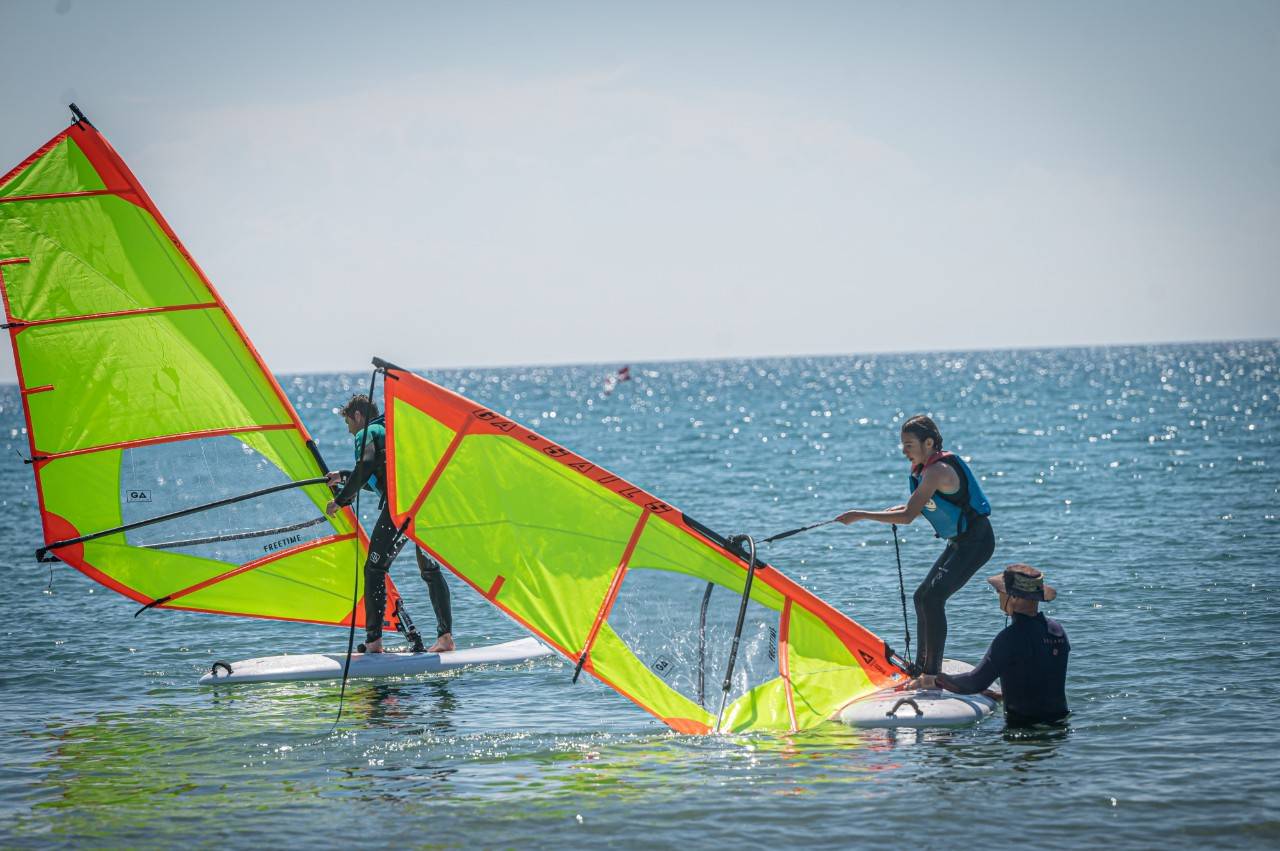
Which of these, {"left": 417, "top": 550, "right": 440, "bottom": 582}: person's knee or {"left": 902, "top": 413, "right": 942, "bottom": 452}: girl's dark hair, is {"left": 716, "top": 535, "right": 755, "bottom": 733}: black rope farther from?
{"left": 417, "top": 550, "right": 440, "bottom": 582}: person's knee

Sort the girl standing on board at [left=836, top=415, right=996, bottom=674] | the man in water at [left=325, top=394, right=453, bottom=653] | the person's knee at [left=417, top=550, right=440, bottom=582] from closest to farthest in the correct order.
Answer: the girl standing on board at [left=836, top=415, right=996, bottom=674], the man in water at [left=325, top=394, right=453, bottom=653], the person's knee at [left=417, top=550, right=440, bottom=582]

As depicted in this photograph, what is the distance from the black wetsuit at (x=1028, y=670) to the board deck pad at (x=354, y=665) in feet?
12.6

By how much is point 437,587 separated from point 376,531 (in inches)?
29.2

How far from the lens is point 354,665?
10578 millimetres

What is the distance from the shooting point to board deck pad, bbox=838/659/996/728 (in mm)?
8258

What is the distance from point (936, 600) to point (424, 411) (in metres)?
3.49

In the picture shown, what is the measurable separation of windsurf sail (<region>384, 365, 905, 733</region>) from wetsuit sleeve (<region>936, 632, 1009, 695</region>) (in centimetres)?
87

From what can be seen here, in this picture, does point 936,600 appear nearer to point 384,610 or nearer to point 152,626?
point 384,610

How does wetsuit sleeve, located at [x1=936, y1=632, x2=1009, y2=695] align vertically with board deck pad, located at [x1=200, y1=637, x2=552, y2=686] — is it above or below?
above

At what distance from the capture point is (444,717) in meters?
9.17

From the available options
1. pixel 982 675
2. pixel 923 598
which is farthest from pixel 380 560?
pixel 982 675

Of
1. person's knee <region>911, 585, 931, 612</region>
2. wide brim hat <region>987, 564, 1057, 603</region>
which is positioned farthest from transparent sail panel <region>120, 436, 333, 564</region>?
wide brim hat <region>987, 564, 1057, 603</region>

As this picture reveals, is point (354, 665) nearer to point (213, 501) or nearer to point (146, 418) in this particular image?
point (213, 501)

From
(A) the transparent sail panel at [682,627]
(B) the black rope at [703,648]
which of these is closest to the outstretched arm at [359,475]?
(A) the transparent sail panel at [682,627]
